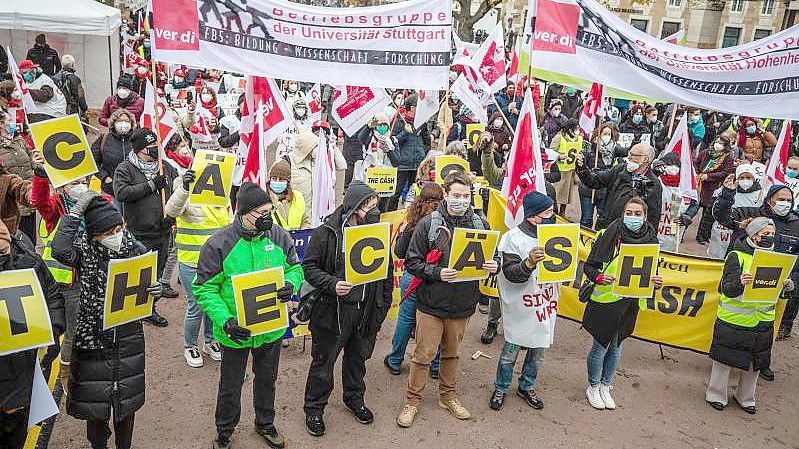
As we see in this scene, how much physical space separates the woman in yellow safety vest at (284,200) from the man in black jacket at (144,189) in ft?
3.41

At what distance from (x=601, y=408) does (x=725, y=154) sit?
6.95m

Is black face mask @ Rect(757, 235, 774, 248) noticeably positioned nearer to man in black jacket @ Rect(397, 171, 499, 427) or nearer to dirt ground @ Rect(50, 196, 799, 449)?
dirt ground @ Rect(50, 196, 799, 449)

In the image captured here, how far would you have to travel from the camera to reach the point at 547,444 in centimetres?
524

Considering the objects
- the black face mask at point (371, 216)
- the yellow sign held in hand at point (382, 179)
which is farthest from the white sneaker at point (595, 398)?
the yellow sign held in hand at point (382, 179)

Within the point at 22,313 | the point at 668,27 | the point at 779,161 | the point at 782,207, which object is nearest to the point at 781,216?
the point at 782,207

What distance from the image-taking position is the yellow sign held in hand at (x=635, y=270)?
5.40m

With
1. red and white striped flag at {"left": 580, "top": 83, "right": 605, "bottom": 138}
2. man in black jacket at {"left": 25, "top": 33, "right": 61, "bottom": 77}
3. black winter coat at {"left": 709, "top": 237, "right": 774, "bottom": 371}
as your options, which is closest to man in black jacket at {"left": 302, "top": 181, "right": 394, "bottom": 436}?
black winter coat at {"left": 709, "top": 237, "right": 774, "bottom": 371}

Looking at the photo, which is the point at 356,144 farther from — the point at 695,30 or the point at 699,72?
the point at 695,30

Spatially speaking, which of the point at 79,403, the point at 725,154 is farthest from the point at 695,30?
the point at 79,403

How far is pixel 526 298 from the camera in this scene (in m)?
5.41

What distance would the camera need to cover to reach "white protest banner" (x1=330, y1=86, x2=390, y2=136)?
8.01m

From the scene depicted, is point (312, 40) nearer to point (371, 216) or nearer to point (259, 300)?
point (371, 216)

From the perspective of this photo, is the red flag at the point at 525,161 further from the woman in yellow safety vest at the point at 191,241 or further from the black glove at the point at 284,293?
the woman in yellow safety vest at the point at 191,241

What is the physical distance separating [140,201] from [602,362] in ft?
15.3
